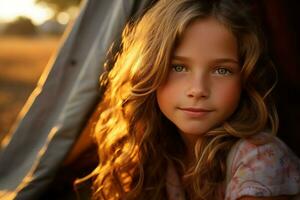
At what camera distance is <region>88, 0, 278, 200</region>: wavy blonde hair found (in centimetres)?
180

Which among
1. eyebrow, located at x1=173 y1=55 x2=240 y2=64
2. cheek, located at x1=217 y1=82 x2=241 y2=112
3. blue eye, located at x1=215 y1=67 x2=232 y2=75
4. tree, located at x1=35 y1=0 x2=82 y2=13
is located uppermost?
eyebrow, located at x1=173 y1=55 x2=240 y2=64

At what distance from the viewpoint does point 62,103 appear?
2.54m

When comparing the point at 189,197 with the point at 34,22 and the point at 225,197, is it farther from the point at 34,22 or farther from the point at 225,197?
the point at 34,22

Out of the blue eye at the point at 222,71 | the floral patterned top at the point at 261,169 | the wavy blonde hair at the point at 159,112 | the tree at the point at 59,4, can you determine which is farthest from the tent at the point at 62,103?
the tree at the point at 59,4

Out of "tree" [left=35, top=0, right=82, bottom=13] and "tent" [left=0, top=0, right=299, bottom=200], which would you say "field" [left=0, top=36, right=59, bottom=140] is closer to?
"tent" [left=0, top=0, right=299, bottom=200]

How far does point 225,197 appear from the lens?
1.80m

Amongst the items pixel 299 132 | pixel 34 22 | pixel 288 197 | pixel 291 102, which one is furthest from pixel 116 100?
pixel 34 22

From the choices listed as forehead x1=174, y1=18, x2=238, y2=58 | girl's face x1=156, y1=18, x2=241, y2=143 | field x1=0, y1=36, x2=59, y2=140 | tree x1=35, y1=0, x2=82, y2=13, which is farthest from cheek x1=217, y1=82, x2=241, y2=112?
tree x1=35, y1=0, x2=82, y2=13

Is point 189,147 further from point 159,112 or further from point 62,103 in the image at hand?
point 62,103

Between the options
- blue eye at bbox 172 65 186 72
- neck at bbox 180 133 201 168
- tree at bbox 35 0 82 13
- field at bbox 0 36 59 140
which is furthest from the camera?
tree at bbox 35 0 82 13

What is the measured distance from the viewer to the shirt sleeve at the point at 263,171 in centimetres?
166

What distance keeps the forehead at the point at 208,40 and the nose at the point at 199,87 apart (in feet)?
0.27

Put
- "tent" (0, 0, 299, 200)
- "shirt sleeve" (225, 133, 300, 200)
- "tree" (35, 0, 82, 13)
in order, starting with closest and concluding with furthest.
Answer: "shirt sleeve" (225, 133, 300, 200), "tent" (0, 0, 299, 200), "tree" (35, 0, 82, 13)

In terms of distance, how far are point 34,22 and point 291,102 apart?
31490mm
